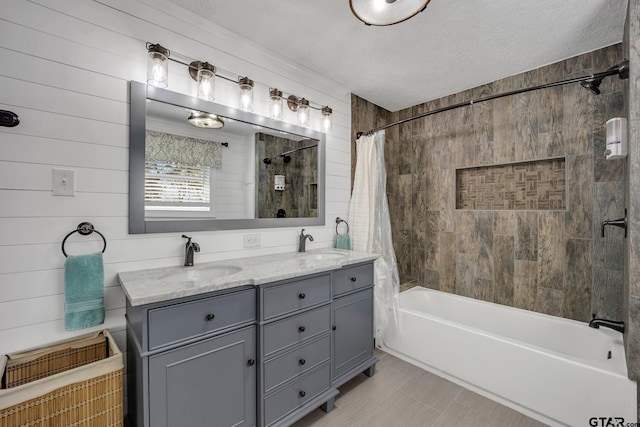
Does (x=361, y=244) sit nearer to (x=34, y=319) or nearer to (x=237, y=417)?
(x=237, y=417)

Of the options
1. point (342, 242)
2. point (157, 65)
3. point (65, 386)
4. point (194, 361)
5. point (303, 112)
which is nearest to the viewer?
point (65, 386)

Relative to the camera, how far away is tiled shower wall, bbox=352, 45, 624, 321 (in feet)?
6.82

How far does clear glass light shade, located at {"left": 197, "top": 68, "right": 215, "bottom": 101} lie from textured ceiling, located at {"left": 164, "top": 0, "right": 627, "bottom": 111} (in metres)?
0.39

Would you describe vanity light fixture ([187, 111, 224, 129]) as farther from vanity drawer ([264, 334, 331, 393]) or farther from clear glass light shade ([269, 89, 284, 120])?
vanity drawer ([264, 334, 331, 393])

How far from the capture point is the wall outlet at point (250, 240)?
6.58 ft

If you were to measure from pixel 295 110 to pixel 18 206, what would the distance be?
179 cm

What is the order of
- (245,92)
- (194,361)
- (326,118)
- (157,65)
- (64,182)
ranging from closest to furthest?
1. (194,361)
2. (64,182)
3. (157,65)
4. (245,92)
5. (326,118)

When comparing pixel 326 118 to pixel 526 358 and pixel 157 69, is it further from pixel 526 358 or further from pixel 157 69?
pixel 526 358

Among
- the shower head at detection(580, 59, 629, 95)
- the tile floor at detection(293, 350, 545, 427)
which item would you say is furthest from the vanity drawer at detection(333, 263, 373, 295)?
the shower head at detection(580, 59, 629, 95)

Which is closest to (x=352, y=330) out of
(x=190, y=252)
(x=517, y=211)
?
(x=190, y=252)

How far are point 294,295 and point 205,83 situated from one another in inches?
56.9

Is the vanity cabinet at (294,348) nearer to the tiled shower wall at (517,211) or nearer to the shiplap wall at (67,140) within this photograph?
the shiplap wall at (67,140)

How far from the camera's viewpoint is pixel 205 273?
5.52 ft

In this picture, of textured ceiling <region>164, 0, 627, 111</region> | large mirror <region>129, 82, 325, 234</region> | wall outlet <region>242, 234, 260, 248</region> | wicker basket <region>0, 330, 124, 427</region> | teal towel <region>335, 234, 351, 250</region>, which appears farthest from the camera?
teal towel <region>335, 234, 351, 250</region>
